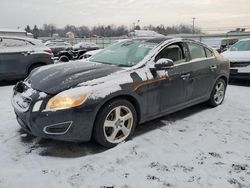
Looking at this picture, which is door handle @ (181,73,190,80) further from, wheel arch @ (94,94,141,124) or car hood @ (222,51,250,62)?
car hood @ (222,51,250,62)

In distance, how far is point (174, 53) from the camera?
4879 mm

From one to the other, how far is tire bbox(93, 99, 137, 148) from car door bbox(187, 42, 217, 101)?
146 centimetres

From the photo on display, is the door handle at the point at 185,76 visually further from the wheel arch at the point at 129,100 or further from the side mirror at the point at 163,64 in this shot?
the wheel arch at the point at 129,100

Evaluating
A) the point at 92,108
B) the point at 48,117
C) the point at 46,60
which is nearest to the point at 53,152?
the point at 48,117

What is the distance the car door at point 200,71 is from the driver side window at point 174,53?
0.22 m

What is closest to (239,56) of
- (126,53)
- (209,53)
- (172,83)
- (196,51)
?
(209,53)

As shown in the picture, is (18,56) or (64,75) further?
(18,56)

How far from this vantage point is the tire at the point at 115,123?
3.72 metres

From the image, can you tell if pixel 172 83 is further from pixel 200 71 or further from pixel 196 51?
pixel 196 51

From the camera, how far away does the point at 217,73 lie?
19.0ft

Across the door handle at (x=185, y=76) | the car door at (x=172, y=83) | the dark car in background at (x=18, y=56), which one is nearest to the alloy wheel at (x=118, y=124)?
the car door at (x=172, y=83)

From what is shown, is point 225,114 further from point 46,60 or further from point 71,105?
point 46,60

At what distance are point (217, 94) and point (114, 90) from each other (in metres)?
3.02

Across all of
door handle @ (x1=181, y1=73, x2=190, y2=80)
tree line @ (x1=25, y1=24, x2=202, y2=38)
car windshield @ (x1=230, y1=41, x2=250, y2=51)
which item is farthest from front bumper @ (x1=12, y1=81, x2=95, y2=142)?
tree line @ (x1=25, y1=24, x2=202, y2=38)
